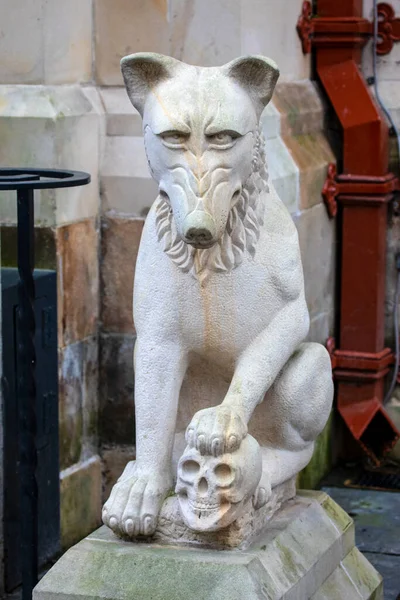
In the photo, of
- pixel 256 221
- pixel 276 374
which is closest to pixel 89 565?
pixel 276 374

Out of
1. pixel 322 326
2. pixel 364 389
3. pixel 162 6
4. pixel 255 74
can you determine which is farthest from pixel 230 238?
pixel 364 389

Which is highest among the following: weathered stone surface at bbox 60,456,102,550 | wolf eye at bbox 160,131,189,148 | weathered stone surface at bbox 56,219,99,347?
wolf eye at bbox 160,131,189,148

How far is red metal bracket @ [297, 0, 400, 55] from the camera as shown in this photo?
650 cm

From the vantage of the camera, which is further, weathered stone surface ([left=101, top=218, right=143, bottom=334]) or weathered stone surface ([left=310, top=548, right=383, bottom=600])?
weathered stone surface ([left=101, top=218, right=143, bottom=334])

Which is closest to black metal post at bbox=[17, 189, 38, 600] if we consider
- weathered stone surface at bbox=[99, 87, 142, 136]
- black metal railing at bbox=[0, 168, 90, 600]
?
black metal railing at bbox=[0, 168, 90, 600]

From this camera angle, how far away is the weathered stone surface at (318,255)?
6.19 m

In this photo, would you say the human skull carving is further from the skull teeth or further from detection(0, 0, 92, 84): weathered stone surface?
detection(0, 0, 92, 84): weathered stone surface

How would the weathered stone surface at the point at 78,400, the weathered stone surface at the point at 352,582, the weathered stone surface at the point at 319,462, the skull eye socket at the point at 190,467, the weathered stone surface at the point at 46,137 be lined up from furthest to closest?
the weathered stone surface at the point at 319,462
the weathered stone surface at the point at 78,400
the weathered stone surface at the point at 46,137
the weathered stone surface at the point at 352,582
the skull eye socket at the point at 190,467

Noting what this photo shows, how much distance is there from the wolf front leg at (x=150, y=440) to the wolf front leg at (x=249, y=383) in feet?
0.65

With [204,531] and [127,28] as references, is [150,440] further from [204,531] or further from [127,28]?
[127,28]

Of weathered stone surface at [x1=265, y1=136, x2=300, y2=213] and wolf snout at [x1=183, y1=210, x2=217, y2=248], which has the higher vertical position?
weathered stone surface at [x1=265, y1=136, x2=300, y2=213]

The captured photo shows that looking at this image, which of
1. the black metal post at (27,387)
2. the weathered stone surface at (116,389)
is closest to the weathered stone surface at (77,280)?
the weathered stone surface at (116,389)

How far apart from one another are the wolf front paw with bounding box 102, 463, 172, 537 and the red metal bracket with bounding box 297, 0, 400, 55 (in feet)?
10.2

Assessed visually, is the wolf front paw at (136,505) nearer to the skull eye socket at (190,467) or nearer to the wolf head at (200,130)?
the skull eye socket at (190,467)
